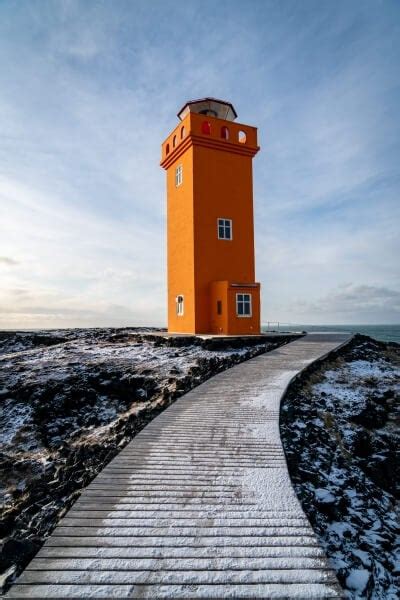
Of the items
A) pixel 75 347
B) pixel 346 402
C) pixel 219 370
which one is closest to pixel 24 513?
pixel 219 370

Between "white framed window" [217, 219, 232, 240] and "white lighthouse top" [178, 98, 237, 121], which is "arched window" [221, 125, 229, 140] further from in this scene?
"white framed window" [217, 219, 232, 240]

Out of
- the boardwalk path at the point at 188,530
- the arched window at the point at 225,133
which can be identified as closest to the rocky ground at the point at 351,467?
the boardwalk path at the point at 188,530

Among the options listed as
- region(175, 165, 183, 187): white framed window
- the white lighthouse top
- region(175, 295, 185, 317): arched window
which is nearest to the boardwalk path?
region(175, 295, 185, 317): arched window

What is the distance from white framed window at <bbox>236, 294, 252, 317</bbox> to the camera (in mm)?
20750

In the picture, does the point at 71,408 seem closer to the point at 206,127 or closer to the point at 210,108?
the point at 206,127

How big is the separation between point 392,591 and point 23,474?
7.26 metres

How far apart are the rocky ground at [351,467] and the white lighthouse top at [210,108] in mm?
17829

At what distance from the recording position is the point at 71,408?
38.7 feet

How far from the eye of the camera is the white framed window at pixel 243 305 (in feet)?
68.1

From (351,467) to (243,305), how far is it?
1406 centimetres

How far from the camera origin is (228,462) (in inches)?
232

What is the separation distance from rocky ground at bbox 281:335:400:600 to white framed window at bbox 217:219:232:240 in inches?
429

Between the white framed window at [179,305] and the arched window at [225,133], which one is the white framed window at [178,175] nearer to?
the arched window at [225,133]

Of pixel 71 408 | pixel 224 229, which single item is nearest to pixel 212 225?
pixel 224 229
